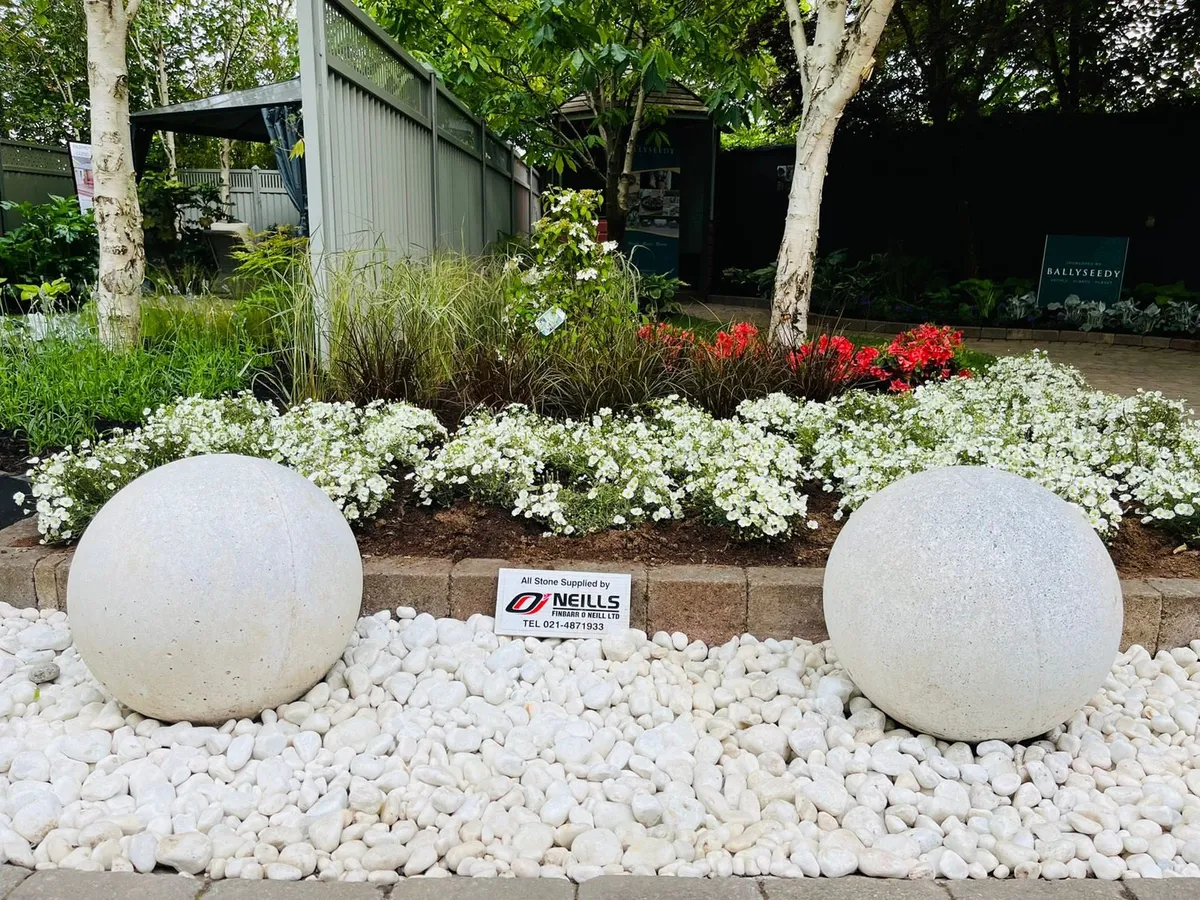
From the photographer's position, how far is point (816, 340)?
16.9ft

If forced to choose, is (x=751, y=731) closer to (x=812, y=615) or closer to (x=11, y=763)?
(x=812, y=615)

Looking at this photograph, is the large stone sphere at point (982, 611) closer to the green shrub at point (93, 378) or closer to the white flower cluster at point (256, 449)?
the white flower cluster at point (256, 449)

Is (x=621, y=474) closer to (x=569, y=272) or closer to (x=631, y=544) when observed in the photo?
(x=631, y=544)

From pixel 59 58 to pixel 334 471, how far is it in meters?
23.5

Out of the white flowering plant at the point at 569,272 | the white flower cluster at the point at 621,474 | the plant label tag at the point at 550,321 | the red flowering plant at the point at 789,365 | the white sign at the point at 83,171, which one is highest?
the white sign at the point at 83,171

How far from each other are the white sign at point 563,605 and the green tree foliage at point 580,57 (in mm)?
5151

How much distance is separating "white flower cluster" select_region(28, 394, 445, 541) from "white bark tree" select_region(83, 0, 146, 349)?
1.63 metres

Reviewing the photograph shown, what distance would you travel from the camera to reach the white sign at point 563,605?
120 inches

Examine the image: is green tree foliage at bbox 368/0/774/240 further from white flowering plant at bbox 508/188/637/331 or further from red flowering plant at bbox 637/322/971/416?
red flowering plant at bbox 637/322/971/416

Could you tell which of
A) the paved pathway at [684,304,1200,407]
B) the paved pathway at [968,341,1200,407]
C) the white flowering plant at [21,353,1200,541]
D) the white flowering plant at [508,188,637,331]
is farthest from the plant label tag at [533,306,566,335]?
the paved pathway at [968,341,1200,407]

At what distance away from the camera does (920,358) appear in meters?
5.54

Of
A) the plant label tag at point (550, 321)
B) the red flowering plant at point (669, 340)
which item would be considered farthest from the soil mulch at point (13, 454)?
the red flowering plant at point (669, 340)

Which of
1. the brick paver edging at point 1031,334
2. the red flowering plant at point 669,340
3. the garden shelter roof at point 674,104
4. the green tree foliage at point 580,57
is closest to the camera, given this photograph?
the red flowering plant at point 669,340

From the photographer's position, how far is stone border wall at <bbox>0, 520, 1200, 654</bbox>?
3.05 m
